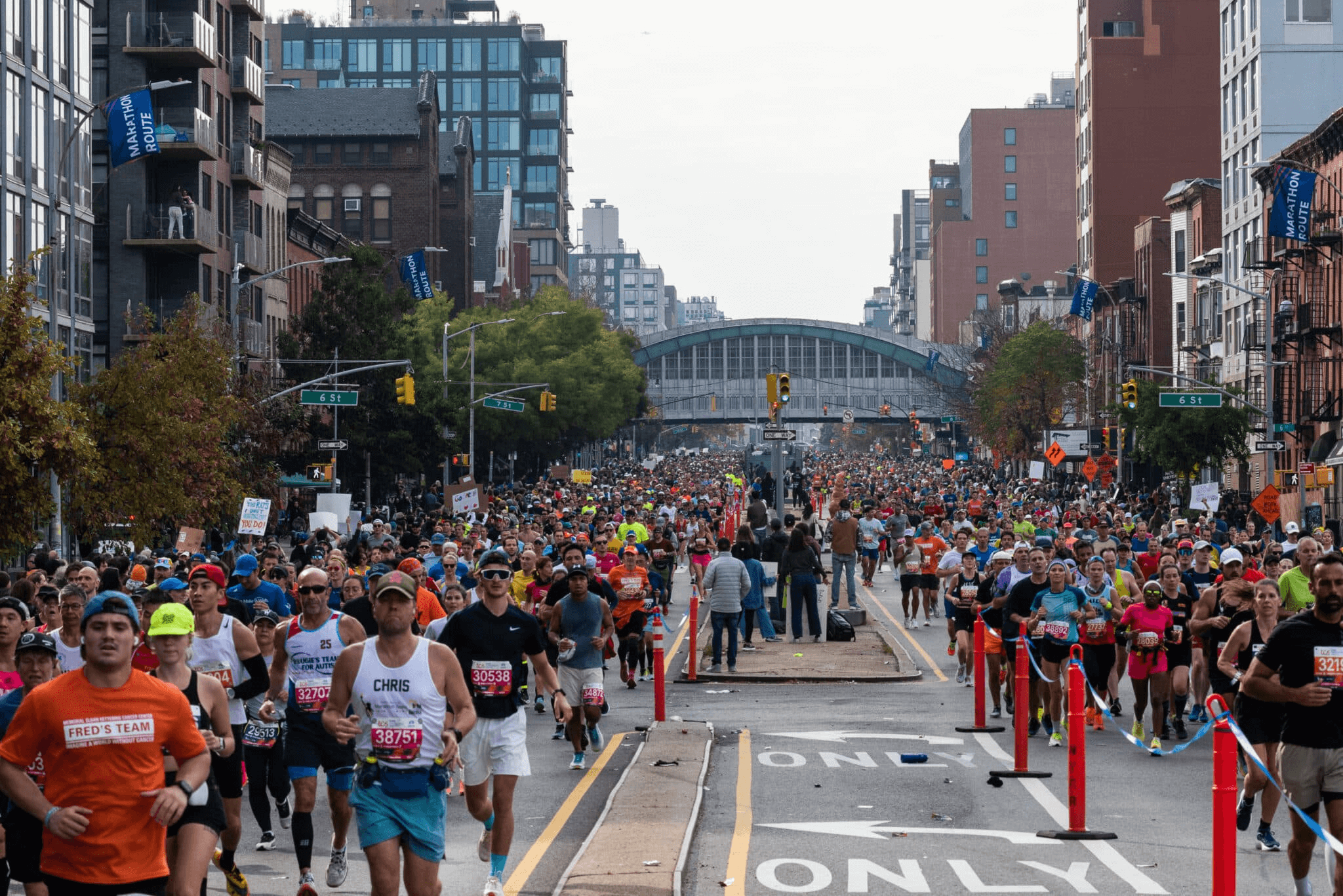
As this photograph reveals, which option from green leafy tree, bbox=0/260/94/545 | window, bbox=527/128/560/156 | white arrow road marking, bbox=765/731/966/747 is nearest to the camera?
white arrow road marking, bbox=765/731/966/747

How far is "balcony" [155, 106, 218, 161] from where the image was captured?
188ft

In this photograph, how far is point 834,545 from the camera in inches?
1344

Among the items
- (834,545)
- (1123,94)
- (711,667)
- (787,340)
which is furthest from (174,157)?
(787,340)

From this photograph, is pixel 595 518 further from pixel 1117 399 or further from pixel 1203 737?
pixel 1117 399

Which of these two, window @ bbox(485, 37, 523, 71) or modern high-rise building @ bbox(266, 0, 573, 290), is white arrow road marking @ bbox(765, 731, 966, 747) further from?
window @ bbox(485, 37, 523, 71)

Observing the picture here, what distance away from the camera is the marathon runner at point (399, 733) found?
8.38m

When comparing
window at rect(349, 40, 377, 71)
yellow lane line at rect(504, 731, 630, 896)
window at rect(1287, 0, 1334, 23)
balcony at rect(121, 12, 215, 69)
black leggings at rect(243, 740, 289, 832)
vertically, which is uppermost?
window at rect(349, 40, 377, 71)

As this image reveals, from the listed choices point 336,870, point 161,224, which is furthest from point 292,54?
point 336,870

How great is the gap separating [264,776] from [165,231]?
48257 millimetres

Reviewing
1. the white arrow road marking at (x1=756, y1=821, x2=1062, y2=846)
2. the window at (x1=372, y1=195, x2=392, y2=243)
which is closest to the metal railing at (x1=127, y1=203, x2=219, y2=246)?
the white arrow road marking at (x1=756, y1=821, x2=1062, y2=846)

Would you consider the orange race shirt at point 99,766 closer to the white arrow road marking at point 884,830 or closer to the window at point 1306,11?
the white arrow road marking at point 884,830

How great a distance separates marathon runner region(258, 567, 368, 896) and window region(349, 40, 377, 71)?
592 feet

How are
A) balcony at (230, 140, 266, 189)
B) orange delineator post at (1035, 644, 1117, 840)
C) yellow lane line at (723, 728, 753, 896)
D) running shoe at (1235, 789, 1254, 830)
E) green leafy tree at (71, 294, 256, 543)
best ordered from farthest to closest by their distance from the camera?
1. balcony at (230, 140, 266, 189)
2. green leafy tree at (71, 294, 256, 543)
3. running shoe at (1235, 789, 1254, 830)
4. orange delineator post at (1035, 644, 1117, 840)
5. yellow lane line at (723, 728, 753, 896)

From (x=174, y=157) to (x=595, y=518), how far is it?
87.6 ft
